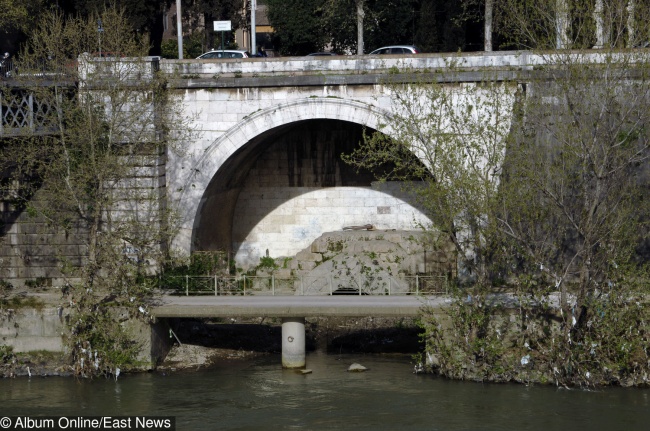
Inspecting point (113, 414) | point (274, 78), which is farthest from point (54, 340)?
point (274, 78)

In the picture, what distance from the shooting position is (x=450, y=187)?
69.2 feet

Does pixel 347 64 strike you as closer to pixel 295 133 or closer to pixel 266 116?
pixel 266 116

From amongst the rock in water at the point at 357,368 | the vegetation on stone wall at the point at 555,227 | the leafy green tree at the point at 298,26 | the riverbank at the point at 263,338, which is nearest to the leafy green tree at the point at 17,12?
the riverbank at the point at 263,338

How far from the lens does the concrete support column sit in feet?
73.0

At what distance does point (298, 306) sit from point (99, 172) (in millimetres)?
4884

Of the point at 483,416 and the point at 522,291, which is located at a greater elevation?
the point at 522,291

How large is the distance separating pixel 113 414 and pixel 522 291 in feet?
25.8

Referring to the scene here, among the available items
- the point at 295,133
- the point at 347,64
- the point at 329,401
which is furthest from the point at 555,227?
the point at 295,133

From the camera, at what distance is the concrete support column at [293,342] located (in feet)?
73.0

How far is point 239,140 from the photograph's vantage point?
25266mm

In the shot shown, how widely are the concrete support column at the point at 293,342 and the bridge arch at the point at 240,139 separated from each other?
4.15 metres

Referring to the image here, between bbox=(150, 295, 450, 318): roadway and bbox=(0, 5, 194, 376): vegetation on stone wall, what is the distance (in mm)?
718

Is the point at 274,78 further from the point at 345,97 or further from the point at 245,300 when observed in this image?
the point at 245,300

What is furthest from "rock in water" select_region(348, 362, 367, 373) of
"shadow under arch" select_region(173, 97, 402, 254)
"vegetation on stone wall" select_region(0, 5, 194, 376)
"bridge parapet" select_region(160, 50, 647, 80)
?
"bridge parapet" select_region(160, 50, 647, 80)
